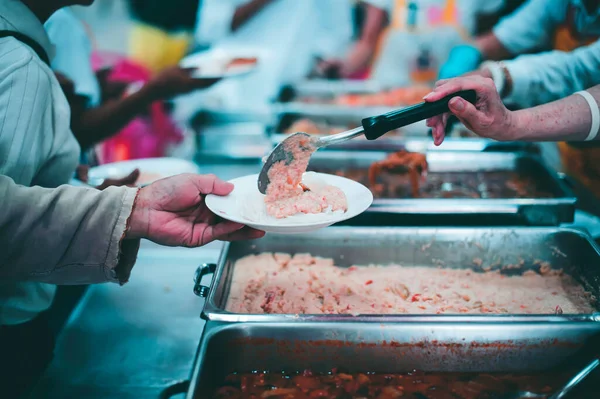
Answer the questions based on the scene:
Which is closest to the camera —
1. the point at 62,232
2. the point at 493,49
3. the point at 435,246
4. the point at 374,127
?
the point at 62,232

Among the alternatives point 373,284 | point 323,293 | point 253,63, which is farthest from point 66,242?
point 253,63

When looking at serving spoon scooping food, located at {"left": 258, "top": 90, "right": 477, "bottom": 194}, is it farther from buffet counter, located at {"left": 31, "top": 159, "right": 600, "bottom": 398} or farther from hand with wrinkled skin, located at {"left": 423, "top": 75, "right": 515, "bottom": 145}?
buffet counter, located at {"left": 31, "top": 159, "right": 600, "bottom": 398}

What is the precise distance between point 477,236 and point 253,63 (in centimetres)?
222

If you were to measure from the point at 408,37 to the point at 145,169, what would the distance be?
3.62m

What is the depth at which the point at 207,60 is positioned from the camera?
145 inches

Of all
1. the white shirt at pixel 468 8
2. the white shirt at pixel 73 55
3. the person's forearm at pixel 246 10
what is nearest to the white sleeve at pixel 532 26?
the white shirt at pixel 468 8

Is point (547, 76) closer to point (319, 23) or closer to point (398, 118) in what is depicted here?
point (398, 118)

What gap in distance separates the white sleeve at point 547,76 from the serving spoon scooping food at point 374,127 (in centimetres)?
98

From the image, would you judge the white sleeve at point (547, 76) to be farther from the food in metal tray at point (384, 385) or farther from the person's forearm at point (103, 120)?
the person's forearm at point (103, 120)

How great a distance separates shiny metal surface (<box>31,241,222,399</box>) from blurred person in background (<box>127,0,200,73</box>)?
371 cm

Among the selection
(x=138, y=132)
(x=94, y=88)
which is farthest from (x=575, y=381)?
(x=138, y=132)

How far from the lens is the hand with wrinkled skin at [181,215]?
4.70 ft

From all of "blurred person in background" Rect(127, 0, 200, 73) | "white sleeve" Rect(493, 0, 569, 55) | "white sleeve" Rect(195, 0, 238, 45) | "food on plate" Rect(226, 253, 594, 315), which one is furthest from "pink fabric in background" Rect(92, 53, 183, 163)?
"white sleeve" Rect(493, 0, 569, 55)

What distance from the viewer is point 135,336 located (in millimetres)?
1789
